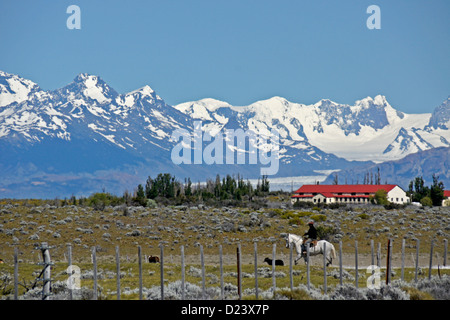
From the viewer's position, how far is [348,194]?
429 ft

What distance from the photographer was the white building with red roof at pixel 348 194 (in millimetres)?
125787

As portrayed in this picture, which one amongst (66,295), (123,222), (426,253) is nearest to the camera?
(66,295)

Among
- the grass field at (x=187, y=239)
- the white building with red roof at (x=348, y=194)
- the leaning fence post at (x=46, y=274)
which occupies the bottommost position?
the white building with red roof at (x=348, y=194)

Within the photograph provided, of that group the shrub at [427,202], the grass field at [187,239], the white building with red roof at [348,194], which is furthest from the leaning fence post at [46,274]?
the white building with red roof at [348,194]

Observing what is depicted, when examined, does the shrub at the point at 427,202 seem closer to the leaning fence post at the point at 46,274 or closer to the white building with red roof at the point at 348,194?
the white building with red roof at the point at 348,194

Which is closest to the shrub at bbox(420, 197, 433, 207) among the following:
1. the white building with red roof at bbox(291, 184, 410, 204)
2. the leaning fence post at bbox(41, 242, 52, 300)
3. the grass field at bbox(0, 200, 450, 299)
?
the white building with red roof at bbox(291, 184, 410, 204)

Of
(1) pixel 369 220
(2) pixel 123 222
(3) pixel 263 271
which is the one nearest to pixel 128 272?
(3) pixel 263 271

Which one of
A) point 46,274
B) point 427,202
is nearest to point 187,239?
point 46,274

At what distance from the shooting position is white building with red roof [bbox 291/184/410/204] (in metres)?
126

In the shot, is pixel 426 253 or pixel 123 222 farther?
pixel 123 222

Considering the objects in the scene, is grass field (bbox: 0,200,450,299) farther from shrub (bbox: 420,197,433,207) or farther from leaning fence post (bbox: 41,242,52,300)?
shrub (bbox: 420,197,433,207)
